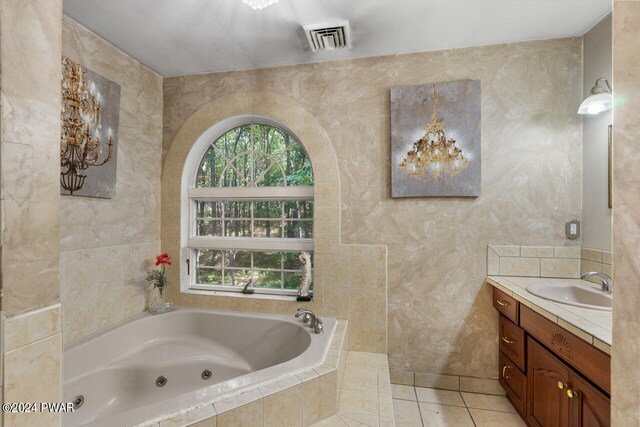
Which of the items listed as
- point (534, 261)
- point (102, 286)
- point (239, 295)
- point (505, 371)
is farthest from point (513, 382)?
point (102, 286)

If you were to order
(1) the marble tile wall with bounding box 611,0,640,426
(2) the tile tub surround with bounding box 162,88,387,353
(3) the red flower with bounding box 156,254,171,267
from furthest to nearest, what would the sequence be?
(3) the red flower with bounding box 156,254,171,267 → (2) the tile tub surround with bounding box 162,88,387,353 → (1) the marble tile wall with bounding box 611,0,640,426

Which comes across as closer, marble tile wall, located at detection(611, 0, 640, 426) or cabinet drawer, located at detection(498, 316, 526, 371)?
marble tile wall, located at detection(611, 0, 640, 426)

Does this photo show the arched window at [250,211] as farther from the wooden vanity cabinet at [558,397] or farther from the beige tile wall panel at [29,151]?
the beige tile wall panel at [29,151]

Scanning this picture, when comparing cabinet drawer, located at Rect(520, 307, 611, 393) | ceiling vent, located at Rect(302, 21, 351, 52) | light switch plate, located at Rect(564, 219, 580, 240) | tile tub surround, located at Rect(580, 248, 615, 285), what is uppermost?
ceiling vent, located at Rect(302, 21, 351, 52)

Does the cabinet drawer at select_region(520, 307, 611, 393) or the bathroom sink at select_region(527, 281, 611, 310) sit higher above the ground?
the bathroom sink at select_region(527, 281, 611, 310)

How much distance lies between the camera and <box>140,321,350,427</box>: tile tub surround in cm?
116

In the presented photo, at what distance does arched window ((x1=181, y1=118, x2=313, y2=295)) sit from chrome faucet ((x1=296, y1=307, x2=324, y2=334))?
44 centimetres

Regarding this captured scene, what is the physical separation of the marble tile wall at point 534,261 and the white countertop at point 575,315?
0.12m

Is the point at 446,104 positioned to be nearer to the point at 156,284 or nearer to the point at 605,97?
the point at 605,97

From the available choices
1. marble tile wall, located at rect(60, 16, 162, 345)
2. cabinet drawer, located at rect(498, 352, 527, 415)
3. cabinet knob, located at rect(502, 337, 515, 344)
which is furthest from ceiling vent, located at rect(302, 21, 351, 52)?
cabinet drawer, located at rect(498, 352, 527, 415)

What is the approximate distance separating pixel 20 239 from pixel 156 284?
191cm

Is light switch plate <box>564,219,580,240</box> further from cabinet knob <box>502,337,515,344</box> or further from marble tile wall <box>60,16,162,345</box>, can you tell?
marble tile wall <box>60,16,162,345</box>

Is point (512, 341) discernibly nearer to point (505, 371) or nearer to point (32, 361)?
point (505, 371)

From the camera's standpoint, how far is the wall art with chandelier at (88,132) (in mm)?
1720
